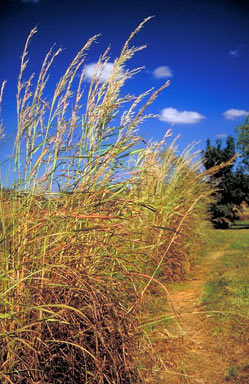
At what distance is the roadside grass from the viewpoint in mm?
2828

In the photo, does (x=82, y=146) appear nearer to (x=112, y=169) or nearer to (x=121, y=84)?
(x=112, y=169)

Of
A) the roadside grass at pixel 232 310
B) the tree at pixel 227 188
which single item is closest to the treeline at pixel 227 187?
the tree at pixel 227 188

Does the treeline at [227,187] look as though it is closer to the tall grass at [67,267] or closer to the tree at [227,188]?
the tree at [227,188]

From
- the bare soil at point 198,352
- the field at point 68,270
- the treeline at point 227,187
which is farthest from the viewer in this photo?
the treeline at point 227,187

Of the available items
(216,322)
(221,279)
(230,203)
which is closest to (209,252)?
(221,279)

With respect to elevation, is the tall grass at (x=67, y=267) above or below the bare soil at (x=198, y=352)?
above

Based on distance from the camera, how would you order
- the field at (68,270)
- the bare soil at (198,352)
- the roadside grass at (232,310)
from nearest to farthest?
1. the field at (68,270)
2. the bare soil at (198,352)
3. the roadside grass at (232,310)

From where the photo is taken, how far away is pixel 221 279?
5.79 meters

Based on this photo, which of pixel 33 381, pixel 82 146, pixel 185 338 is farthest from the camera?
pixel 185 338

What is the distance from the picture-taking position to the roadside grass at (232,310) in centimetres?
283

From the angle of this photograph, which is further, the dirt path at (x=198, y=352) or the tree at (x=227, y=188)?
Answer: the tree at (x=227, y=188)

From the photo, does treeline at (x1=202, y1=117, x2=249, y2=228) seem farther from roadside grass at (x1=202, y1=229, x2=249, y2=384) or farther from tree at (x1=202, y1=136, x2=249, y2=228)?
roadside grass at (x1=202, y1=229, x2=249, y2=384)

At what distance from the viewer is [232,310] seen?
4.08 meters

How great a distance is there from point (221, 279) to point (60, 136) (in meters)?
4.57
